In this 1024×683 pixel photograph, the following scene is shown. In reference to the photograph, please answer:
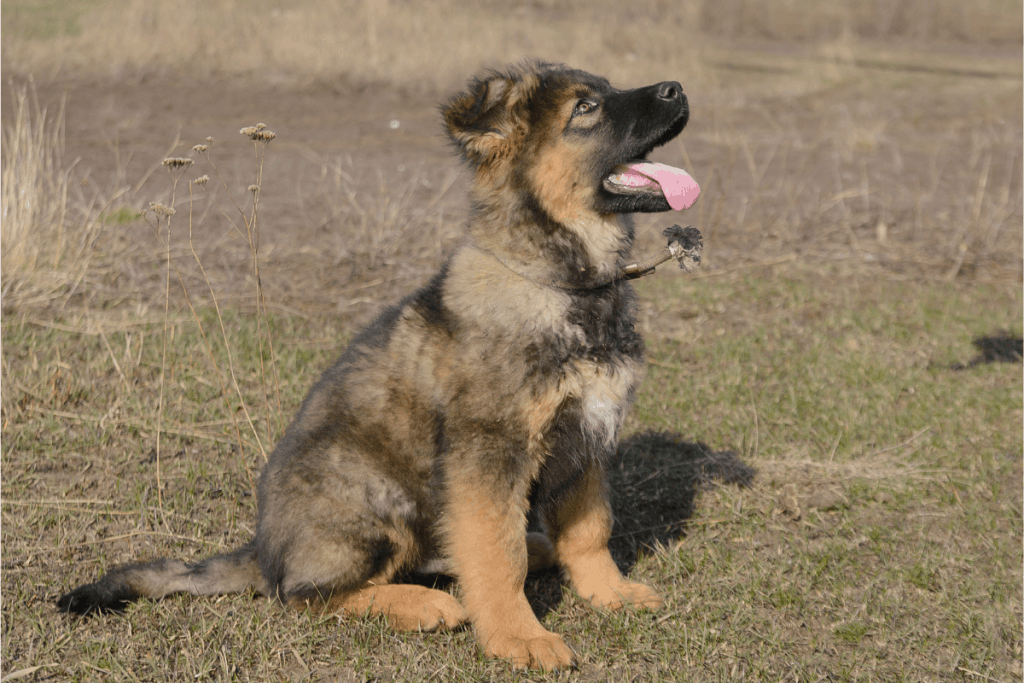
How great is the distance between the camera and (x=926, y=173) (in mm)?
11305

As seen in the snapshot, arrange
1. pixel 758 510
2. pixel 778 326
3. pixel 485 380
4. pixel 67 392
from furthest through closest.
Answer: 1. pixel 778 326
2. pixel 67 392
3. pixel 758 510
4. pixel 485 380

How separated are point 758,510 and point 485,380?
6.80ft

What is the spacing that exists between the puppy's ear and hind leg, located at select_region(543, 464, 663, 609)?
4.75 feet

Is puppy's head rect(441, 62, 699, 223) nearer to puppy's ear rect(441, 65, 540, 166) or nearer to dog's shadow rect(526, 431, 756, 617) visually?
puppy's ear rect(441, 65, 540, 166)

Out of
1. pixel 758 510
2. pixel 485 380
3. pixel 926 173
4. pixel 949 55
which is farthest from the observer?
pixel 949 55

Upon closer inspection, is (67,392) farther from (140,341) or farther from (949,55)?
(949,55)

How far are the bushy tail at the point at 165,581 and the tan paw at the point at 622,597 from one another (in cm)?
150

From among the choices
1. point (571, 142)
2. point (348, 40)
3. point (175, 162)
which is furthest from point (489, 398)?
point (348, 40)

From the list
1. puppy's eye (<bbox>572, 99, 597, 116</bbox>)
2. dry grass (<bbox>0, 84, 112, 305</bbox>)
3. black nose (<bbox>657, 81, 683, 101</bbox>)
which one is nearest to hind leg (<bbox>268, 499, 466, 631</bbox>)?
puppy's eye (<bbox>572, 99, 597, 116</bbox>)

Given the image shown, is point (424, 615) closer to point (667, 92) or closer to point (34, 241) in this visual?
A: point (667, 92)

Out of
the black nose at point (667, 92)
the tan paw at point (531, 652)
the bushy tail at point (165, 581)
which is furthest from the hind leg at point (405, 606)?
the black nose at point (667, 92)

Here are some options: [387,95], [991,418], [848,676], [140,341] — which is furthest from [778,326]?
[387,95]

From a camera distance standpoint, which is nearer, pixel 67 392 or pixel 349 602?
pixel 349 602

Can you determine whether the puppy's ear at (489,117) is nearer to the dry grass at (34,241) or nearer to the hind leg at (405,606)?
the hind leg at (405,606)
